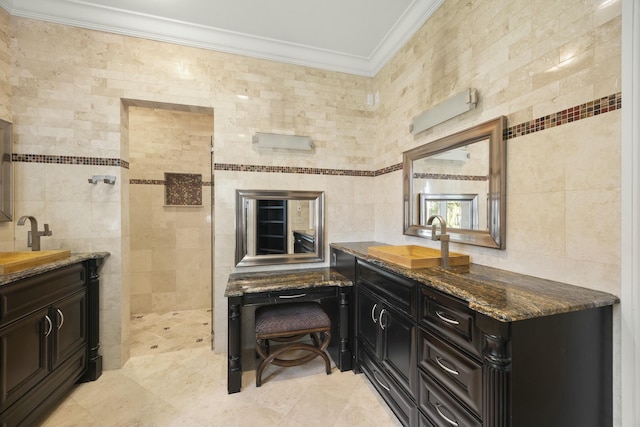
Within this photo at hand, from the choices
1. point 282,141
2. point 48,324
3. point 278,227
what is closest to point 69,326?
point 48,324

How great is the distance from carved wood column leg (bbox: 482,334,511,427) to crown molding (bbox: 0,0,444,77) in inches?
92.6

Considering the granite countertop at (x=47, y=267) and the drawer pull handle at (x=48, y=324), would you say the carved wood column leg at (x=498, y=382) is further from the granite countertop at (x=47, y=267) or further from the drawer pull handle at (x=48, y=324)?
the drawer pull handle at (x=48, y=324)

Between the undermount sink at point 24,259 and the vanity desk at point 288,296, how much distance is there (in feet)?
3.97

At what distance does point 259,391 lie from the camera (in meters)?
2.01

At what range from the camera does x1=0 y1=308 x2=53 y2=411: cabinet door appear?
1.42m

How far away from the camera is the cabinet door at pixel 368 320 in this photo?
196 centimetres

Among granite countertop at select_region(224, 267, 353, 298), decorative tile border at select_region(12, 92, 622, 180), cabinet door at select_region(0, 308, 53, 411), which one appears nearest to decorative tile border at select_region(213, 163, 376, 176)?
decorative tile border at select_region(12, 92, 622, 180)

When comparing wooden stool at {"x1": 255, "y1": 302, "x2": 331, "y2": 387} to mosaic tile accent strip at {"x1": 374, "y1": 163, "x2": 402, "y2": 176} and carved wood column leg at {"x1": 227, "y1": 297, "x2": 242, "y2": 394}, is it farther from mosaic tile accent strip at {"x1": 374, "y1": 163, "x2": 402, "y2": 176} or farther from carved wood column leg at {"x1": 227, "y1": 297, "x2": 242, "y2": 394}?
mosaic tile accent strip at {"x1": 374, "y1": 163, "x2": 402, "y2": 176}

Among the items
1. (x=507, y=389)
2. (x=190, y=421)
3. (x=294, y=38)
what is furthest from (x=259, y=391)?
(x=294, y=38)

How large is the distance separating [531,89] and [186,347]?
345cm

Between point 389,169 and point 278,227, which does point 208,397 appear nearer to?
point 278,227

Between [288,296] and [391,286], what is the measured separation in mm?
868

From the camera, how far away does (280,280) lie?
7.49ft

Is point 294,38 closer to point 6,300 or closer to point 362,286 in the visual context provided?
point 362,286
